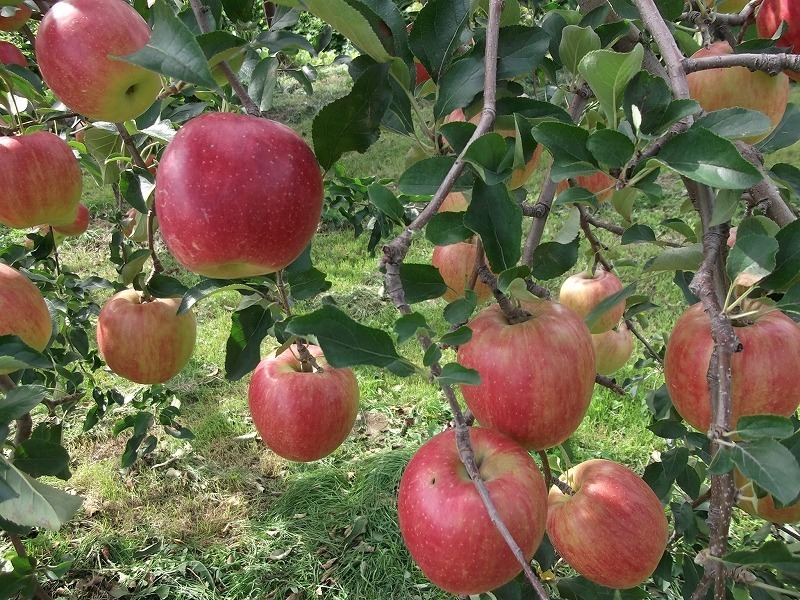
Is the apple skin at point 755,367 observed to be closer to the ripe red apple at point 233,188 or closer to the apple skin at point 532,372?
the apple skin at point 532,372

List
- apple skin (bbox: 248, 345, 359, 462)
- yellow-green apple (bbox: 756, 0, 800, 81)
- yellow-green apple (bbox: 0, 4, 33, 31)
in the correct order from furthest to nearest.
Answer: apple skin (bbox: 248, 345, 359, 462), yellow-green apple (bbox: 0, 4, 33, 31), yellow-green apple (bbox: 756, 0, 800, 81)

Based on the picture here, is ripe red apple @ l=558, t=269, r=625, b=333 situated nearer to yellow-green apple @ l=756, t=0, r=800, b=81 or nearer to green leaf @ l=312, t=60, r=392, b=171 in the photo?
yellow-green apple @ l=756, t=0, r=800, b=81

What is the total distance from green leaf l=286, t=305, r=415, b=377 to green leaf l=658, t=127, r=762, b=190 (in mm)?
290

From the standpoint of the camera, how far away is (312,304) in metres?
3.05

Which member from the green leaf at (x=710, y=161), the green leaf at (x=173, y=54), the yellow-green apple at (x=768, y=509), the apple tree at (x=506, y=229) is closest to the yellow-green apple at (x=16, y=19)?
the apple tree at (x=506, y=229)

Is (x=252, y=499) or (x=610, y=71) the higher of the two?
(x=610, y=71)

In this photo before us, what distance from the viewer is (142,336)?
1.29 metres

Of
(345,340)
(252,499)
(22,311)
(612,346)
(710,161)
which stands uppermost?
(710,161)

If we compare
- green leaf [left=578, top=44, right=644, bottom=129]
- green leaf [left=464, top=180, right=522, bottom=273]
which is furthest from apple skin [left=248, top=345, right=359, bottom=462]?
green leaf [left=578, top=44, right=644, bottom=129]

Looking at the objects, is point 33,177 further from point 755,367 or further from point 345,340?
point 755,367

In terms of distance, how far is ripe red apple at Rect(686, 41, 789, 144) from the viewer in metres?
0.85

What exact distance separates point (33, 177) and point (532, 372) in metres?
0.89

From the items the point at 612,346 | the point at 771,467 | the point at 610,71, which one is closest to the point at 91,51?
the point at 610,71

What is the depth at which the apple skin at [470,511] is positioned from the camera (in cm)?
63
